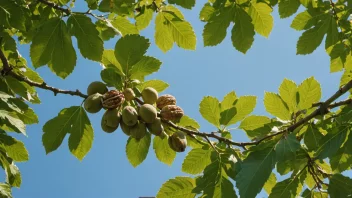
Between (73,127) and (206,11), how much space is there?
1.22 metres

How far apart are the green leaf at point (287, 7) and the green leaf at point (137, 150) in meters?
1.27

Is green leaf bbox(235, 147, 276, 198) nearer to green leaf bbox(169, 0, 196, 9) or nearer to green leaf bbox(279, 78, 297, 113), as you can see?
green leaf bbox(279, 78, 297, 113)

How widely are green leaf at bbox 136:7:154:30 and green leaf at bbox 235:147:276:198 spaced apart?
5.40 ft

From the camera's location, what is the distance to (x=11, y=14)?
8.66ft

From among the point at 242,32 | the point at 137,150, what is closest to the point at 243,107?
the point at 242,32

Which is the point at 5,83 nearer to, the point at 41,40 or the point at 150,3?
the point at 41,40

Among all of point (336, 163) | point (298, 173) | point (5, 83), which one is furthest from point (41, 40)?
point (336, 163)

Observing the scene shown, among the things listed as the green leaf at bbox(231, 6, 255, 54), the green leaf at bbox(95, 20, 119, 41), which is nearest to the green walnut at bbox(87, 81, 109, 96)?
the green leaf at bbox(95, 20, 119, 41)

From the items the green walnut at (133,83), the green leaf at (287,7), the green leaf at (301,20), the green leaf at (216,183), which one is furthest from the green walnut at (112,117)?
the green leaf at (301,20)

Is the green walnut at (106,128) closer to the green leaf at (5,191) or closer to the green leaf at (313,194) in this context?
the green leaf at (5,191)

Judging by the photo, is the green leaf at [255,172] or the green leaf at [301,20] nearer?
the green leaf at [255,172]

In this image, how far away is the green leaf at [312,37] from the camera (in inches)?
114

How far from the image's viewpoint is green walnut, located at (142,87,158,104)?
2424mm

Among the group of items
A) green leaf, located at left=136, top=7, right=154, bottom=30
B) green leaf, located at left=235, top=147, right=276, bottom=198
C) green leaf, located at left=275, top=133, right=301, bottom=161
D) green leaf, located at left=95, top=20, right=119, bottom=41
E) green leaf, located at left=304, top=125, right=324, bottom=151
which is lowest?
green leaf, located at left=235, top=147, right=276, bottom=198
